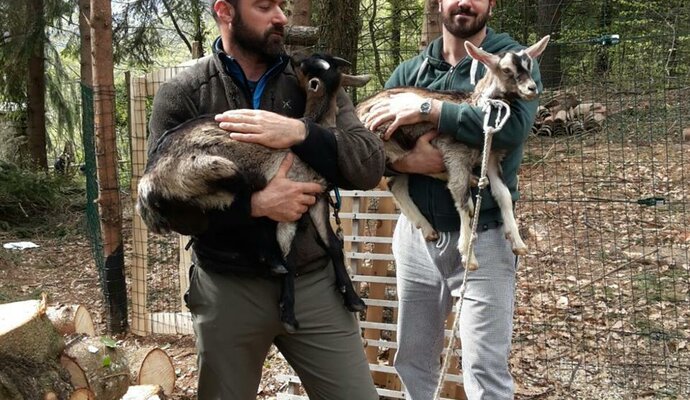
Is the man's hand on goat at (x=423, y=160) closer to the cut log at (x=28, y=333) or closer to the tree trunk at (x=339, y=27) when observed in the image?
the cut log at (x=28, y=333)

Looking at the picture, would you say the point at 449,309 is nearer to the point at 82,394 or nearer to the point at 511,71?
the point at 511,71

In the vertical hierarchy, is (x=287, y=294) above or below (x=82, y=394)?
above

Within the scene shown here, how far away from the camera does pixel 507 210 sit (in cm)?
363

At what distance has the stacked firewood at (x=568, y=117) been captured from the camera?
25.2ft

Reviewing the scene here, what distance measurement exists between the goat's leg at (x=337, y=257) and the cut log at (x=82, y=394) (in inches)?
102

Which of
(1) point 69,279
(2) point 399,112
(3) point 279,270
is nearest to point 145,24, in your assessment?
(1) point 69,279

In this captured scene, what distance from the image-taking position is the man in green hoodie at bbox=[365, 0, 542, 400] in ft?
11.6

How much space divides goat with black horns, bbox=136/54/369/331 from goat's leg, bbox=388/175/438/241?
0.84 m

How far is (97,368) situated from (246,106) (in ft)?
9.40

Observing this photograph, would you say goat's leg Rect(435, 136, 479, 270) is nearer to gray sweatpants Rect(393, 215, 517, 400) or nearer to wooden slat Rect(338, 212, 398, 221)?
gray sweatpants Rect(393, 215, 517, 400)

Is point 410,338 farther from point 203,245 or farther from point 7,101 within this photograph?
point 7,101

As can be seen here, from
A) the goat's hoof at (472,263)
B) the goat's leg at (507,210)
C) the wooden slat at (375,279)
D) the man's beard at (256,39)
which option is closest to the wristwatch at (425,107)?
the goat's leg at (507,210)

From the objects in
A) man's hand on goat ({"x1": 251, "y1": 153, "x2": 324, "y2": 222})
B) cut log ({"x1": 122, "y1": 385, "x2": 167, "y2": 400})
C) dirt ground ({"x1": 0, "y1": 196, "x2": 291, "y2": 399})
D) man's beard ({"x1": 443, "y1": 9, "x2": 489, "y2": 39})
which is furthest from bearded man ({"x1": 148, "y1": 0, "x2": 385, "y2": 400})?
dirt ground ({"x1": 0, "y1": 196, "x2": 291, "y2": 399})

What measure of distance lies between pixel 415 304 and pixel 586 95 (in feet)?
13.7
